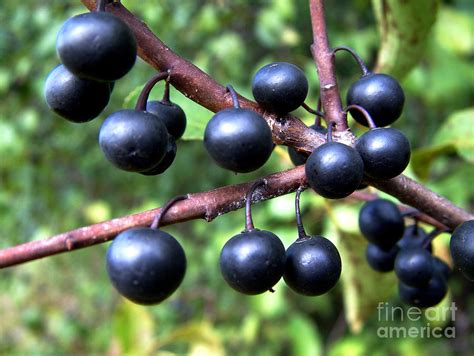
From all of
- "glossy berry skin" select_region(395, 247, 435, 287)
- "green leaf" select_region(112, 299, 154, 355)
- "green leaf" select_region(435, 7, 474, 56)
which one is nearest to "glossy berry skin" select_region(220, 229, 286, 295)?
"glossy berry skin" select_region(395, 247, 435, 287)

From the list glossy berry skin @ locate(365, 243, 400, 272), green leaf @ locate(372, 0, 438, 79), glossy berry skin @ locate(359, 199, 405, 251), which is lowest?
glossy berry skin @ locate(365, 243, 400, 272)

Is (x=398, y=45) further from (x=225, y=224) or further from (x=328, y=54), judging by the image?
(x=225, y=224)

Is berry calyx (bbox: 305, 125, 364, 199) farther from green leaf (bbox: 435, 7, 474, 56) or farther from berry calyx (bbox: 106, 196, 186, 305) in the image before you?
green leaf (bbox: 435, 7, 474, 56)

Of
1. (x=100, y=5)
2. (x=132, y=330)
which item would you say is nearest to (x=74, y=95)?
(x=100, y=5)

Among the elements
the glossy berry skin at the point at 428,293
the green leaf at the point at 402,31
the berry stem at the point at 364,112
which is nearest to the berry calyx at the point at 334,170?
the berry stem at the point at 364,112

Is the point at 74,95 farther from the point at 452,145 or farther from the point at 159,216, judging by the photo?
the point at 452,145

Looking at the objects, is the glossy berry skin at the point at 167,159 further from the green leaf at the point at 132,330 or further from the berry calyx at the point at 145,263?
the green leaf at the point at 132,330

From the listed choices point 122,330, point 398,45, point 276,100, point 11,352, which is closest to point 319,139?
point 276,100
